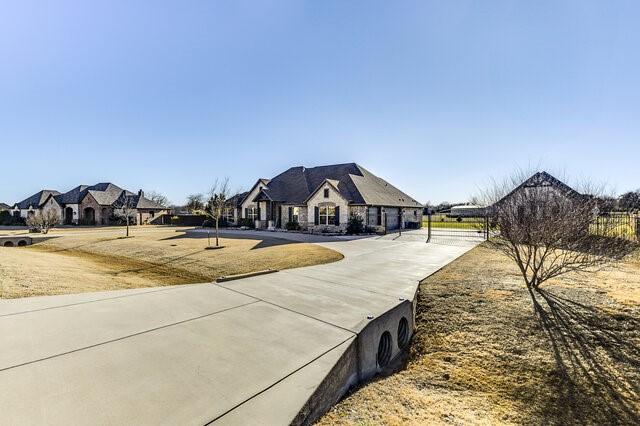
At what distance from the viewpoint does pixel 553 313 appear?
6.59m

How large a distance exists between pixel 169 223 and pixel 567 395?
51008mm

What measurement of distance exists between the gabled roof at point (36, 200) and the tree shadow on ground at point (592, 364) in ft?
201

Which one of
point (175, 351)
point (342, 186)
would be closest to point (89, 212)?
point (342, 186)

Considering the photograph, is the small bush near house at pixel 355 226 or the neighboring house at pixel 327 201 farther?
the neighboring house at pixel 327 201

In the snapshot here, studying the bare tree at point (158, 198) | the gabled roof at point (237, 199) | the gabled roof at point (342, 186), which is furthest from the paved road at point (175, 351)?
the bare tree at point (158, 198)

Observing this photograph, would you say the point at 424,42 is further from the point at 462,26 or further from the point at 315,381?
the point at 315,381

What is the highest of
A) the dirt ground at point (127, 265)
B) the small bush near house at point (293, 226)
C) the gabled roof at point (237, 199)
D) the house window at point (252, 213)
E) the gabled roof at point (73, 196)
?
the gabled roof at point (73, 196)

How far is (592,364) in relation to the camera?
4840mm

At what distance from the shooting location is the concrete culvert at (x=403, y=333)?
6.16 metres

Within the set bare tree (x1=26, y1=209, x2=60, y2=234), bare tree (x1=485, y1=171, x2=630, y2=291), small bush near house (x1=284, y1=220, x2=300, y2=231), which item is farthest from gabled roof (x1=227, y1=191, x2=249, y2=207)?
bare tree (x1=485, y1=171, x2=630, y2=291)

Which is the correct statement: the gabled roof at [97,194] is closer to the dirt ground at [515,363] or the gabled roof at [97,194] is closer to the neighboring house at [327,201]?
the neighboring house at [327,201]

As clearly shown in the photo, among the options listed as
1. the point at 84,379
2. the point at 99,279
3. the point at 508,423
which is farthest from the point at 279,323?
the point at 99,279

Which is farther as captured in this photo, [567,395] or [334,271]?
[334,271]

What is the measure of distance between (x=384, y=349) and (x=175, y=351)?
3.50 meters
